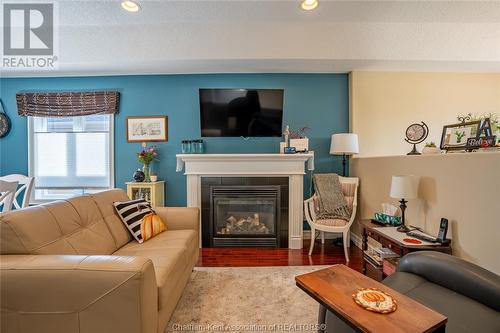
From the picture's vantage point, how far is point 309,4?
7.29 ft

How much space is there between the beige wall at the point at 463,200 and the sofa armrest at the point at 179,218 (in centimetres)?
219

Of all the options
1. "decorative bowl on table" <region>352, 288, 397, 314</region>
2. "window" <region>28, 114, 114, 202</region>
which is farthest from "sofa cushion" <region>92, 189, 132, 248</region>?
"decorative bowl on table" <region>352, 288, 397, 314</region>

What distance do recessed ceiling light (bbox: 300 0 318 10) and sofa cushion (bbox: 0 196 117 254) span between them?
2.69 meters

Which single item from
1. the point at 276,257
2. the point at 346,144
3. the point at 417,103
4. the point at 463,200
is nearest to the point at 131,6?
the point at 346,144

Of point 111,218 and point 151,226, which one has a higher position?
point 111,218

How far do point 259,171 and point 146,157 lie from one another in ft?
5.44

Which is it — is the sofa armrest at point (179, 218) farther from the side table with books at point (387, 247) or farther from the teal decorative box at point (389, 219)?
the teal decorative box at point (389, 219)

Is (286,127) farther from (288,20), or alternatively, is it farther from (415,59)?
(415,59)

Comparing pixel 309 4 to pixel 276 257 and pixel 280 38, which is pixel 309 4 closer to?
pixel 280 38

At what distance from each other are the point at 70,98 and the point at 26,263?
319cm

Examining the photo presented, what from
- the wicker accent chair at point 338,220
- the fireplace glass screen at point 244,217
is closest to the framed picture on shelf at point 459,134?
the wicker accent chair at point 338,220

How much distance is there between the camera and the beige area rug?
1.59 meters

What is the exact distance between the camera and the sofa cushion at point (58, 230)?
47.9 inches

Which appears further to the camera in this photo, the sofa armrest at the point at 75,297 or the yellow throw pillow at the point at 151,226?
the yellow throw pillow at the point at 151,226
